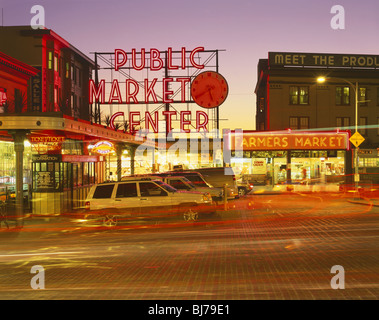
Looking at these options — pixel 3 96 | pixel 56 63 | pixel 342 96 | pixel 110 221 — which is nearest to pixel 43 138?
pixel 110 221

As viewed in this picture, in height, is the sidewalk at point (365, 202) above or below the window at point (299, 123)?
below

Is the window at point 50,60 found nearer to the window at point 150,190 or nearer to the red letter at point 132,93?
the red letter at point 132,93

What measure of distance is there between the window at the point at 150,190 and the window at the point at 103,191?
47.0 inches

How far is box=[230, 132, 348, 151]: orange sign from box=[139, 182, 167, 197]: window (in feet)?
91.8

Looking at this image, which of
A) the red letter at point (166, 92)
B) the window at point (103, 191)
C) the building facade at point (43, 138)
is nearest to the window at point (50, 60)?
the building facade at point (43, 138)

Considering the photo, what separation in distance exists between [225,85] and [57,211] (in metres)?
24.5

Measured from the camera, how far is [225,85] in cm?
4178

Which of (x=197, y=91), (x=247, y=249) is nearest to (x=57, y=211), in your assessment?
(x=247, y=249)

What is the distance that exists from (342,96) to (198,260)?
4235 cm

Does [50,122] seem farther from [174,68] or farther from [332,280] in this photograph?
[174,68]

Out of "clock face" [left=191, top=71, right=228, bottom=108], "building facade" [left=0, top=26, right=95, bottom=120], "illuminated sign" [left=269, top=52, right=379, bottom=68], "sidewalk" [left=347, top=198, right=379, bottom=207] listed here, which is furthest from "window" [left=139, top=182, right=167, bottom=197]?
"illuminated sign" [left=269, top=52, right=379, bottom=68]

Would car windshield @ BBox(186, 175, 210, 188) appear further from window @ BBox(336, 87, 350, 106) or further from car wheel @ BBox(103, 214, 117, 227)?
window @ BBox(336, 87, 350, 106)

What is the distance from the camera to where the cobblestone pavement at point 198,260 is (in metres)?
7.75
